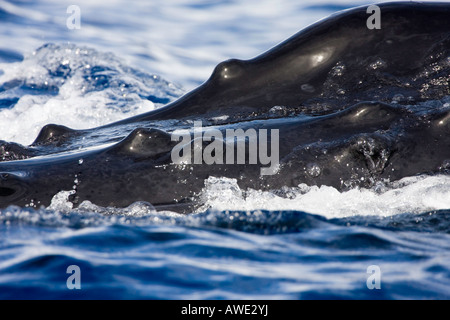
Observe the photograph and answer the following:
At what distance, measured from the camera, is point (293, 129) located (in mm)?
6633

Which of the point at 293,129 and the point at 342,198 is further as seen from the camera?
the point at 293,129

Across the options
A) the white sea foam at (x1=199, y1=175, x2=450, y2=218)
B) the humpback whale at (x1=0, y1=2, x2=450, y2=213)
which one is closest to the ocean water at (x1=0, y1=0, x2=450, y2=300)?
the white sea foam at (x1=199, y1=175, x2=450, y2=218)

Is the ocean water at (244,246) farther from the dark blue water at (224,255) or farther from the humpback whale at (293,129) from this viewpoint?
the humpback whale at (293,129)

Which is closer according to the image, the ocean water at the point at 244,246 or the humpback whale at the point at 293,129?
the ocean water at the point at 244,246

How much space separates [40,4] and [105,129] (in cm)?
1515

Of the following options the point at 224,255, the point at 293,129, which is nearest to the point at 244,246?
the point at 224,255

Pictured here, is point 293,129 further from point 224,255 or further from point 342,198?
point 224,255

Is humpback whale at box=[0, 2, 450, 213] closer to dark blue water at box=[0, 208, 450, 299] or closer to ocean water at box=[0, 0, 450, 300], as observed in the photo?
ocean water at box=[0, 0, 450, 300]

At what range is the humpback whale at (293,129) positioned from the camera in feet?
20.4

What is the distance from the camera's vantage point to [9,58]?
1831 centimetres

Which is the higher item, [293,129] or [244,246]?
[293,129]

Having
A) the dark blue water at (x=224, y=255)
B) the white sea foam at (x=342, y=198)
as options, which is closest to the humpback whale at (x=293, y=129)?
the white sea foam at (x=342, y=198)
